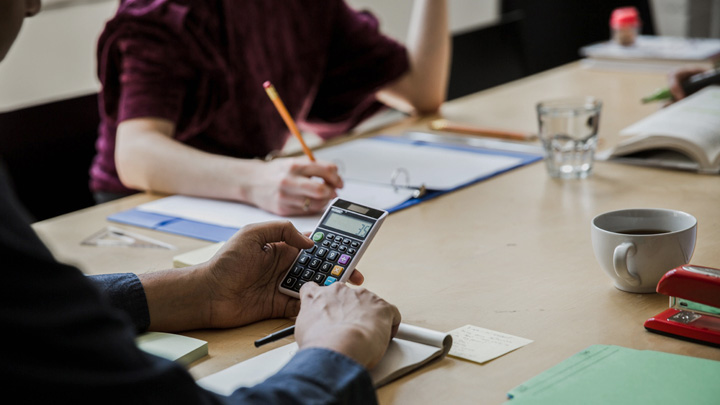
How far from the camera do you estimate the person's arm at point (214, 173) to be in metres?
1.35

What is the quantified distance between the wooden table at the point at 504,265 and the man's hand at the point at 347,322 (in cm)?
5

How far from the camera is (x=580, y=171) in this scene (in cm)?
147

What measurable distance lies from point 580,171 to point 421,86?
689 mm

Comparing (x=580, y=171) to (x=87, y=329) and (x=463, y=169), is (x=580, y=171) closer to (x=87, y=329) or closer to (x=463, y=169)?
(x=463, y=169)

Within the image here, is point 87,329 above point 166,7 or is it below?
below

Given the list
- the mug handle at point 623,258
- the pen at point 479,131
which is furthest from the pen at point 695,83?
the mug handle at point 623,258

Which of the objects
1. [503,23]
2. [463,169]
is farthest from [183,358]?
[503,23]

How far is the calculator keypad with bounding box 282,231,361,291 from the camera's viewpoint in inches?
38.5

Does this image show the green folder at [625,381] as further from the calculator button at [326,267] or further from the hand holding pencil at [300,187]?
the hand holding pencil at [300,187]

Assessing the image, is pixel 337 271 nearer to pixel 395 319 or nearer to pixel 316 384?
pixel 395 319

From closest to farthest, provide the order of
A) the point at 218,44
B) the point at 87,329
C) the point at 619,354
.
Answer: the point at 87,329
the point at 619,354
the point at 218,44

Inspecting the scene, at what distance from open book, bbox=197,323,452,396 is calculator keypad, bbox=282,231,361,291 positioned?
0.33ft

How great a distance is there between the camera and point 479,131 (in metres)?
1.79

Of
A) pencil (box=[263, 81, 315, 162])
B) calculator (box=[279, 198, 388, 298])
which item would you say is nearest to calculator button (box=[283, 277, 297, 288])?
calculator (box=[279, 198, 388, 298])
